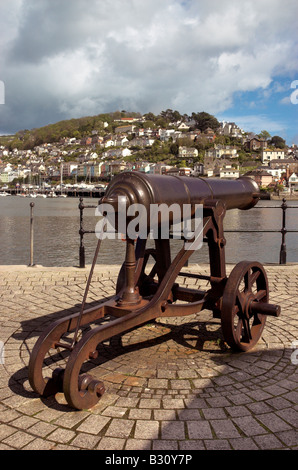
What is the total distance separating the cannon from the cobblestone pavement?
0.19 metres

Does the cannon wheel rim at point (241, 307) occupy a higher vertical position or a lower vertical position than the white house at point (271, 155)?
lower

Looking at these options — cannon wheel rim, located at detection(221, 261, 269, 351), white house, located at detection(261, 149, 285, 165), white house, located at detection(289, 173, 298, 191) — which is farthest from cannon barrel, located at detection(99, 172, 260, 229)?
white house, located at detection(261, 149, 285, 165)

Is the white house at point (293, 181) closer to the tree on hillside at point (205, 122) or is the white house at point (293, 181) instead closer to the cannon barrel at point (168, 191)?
the tree on hillside at point (205, 122)

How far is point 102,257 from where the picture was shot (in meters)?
15.5

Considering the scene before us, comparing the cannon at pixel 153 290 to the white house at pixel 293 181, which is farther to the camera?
the white house at pixel 293 181

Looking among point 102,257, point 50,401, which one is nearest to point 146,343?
point 50,401

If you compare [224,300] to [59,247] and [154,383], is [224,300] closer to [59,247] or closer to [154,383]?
[154,383]

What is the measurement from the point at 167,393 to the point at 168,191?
1602mm

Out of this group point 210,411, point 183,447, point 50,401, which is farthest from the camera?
point 50,401

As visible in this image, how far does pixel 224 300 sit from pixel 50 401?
66.3 inches

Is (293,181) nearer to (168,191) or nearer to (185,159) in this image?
(185,159)

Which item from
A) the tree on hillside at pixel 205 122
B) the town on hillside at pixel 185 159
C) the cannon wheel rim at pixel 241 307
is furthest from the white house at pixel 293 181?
the cannon wheel rim at pixel 241 307

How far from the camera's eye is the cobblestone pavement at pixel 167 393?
262 centimetres

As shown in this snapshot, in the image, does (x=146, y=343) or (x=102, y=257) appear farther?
(x=102, y=257)
